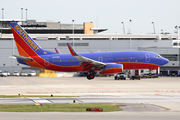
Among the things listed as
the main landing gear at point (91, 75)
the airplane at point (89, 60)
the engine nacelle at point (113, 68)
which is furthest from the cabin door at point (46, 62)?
the engine nacelle at point (113, 68)

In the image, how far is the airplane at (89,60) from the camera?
61.5m

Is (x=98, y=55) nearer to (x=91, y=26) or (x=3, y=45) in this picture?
(x=3, y=45)

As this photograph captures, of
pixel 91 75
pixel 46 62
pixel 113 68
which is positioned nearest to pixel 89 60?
pixel 91 75

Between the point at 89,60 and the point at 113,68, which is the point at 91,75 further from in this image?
the point at 113,68

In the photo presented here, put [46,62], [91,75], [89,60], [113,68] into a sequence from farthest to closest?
[46,62] < [91,75] < [89,60] < [113,68]

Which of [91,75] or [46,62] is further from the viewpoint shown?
[46,62]

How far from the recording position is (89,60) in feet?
200

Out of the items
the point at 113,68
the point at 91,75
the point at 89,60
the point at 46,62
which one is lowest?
the point at 91,75

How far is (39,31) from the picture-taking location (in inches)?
7205

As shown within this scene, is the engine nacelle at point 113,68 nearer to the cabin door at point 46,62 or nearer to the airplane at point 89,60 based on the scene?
the airplane at point 89,60

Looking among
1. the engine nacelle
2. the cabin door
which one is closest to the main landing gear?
the engine nacelle

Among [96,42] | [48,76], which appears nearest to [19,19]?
[96,42]

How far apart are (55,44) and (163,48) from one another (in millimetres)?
42437

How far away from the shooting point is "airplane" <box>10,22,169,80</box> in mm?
61531
